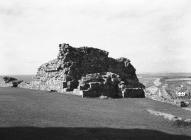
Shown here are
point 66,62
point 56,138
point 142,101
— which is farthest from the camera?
point 66,62

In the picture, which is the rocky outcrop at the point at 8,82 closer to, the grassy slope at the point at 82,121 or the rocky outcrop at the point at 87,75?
the rocky outcrop at the point at 87,75

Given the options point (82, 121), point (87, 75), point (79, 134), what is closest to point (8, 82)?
point (87, 75)

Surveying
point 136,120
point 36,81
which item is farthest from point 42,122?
point 36,81

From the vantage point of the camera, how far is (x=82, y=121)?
62.6 ft

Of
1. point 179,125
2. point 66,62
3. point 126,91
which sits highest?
point 66,62

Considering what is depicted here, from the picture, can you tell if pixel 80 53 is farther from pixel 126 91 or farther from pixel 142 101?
pixel 142 101

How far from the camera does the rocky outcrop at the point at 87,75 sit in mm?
33469

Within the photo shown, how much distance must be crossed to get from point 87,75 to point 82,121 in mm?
17268

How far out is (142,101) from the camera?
29.8 m

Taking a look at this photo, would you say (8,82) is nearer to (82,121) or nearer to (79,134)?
(82,121)

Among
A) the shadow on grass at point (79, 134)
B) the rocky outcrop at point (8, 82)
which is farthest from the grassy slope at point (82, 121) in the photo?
the rocky outcrop at point (8, 82)

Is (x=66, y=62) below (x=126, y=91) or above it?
above

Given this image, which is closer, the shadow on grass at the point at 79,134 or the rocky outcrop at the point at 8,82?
the shadow on grass at the point at 79,134

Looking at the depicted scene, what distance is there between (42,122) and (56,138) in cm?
294
